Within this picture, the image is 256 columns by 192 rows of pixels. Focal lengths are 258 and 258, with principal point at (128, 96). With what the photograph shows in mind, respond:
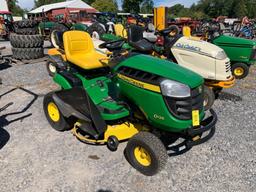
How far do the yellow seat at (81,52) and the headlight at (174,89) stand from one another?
1604mm

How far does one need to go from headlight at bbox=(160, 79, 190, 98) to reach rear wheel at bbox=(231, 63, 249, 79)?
173 inches

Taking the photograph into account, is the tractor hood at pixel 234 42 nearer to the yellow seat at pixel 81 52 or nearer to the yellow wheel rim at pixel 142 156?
the yellow seat at pixel 81 52

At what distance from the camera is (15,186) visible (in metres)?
2.47

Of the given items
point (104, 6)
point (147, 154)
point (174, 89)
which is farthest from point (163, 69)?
point (104, 6)

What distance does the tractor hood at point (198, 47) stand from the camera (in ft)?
13.9

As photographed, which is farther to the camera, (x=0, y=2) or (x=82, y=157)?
(x=0, y=2)

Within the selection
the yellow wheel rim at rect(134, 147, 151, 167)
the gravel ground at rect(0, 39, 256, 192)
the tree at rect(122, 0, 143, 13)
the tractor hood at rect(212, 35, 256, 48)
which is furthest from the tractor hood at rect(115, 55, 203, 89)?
the tree at rect(122, 0, 143, 13)

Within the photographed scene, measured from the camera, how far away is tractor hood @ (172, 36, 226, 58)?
4.23 meters

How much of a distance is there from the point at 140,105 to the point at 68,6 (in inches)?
1701

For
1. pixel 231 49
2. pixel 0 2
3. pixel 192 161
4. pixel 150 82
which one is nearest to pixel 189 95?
pixel 150 82

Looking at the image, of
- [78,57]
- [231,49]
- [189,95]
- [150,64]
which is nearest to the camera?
[189,95]

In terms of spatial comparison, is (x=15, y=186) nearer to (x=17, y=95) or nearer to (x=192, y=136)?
(x=192, y=136)

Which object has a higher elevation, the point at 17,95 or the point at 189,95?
the point at 189,95

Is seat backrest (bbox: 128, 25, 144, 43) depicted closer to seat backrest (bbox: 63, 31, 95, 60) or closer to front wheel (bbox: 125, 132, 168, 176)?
seat backrest (bbox: 63, 31, 95, 60)
